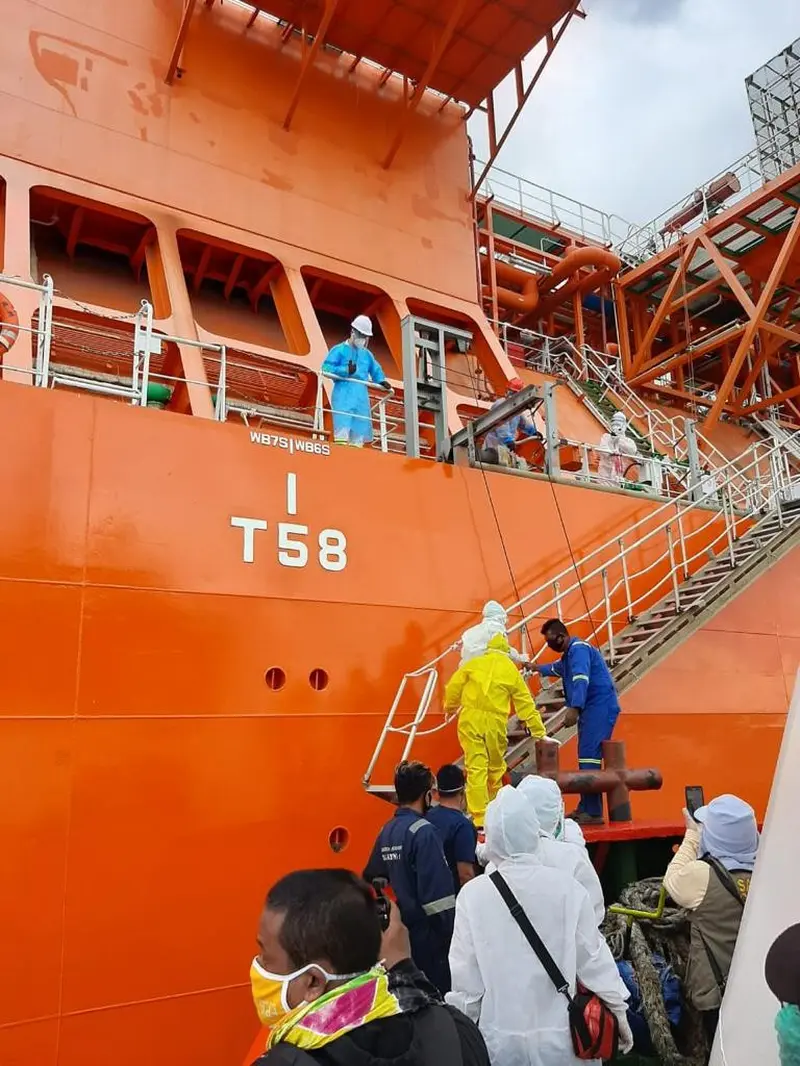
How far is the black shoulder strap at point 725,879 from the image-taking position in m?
3.47

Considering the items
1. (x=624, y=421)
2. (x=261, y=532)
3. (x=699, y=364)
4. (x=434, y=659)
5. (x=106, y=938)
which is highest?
(x=699, y=364)

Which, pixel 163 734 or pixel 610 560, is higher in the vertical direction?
pixel 610 560

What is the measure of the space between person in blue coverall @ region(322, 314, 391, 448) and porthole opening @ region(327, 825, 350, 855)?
338 cm

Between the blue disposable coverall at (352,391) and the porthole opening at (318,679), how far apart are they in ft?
7.71

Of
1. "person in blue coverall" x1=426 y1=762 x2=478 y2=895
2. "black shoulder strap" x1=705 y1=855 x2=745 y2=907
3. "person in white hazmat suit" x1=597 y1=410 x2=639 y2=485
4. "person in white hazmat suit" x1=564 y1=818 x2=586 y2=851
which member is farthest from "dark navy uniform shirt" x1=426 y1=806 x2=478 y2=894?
"person in white hazmat suit" x1=597 y1=410 x2=639 y2=485

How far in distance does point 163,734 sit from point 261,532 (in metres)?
1.62

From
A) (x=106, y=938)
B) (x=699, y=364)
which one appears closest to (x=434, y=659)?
(x=106, y=938)

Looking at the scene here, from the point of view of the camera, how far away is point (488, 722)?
5703mm

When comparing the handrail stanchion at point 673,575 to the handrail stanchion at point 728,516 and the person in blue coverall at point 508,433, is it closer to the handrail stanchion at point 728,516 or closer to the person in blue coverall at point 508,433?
the handrail stanchion at point 728,516

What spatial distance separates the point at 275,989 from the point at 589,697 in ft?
15.8

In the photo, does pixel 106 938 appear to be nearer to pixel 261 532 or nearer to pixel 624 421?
pixel 261 532

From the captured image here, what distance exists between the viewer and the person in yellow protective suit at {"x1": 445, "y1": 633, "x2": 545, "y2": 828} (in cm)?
571

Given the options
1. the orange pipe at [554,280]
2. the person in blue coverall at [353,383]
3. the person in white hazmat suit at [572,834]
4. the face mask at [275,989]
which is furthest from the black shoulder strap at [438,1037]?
the orange pipe at [554,280]

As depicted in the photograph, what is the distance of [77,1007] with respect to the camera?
4727mm
